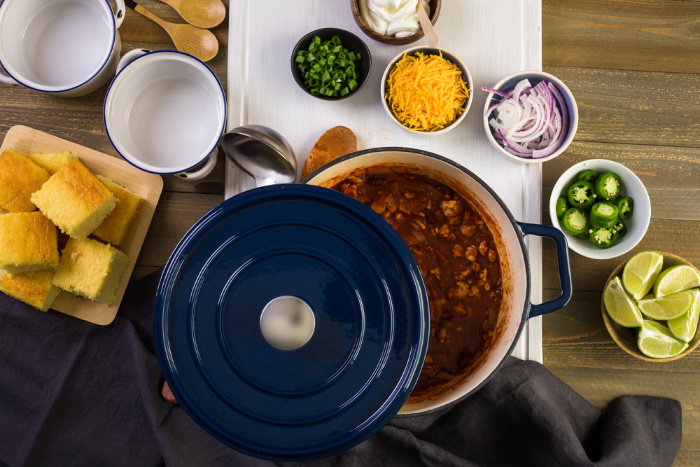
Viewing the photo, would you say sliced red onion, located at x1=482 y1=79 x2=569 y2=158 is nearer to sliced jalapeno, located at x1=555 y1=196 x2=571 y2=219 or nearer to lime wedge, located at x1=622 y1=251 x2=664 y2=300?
sliced jalapeno, located at x1=555 y1=196 x2=571 y2=219

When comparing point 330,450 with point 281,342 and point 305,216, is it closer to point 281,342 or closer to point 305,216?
point 281,342

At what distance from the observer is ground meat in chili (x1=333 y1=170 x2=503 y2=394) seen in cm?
154

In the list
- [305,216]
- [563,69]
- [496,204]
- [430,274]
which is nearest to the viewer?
[305,216]

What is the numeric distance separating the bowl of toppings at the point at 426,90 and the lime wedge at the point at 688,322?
99 centimetres

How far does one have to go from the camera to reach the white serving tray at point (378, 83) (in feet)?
5.54

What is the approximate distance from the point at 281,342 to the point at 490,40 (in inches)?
52.0

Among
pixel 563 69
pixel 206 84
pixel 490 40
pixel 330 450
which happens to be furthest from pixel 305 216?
pixel 563 69

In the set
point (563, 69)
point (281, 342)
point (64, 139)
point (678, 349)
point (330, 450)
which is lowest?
point (678, 349)

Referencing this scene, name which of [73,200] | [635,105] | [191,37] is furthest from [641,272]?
[73,200]

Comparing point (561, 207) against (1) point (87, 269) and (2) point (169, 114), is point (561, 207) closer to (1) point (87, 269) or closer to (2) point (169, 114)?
(2) point (169, 114)

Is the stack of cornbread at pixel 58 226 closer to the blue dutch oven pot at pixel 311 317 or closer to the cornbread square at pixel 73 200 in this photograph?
the cornbread square at pixel 73 200

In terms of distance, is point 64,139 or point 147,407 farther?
point 64,139

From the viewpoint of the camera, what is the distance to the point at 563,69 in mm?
1814

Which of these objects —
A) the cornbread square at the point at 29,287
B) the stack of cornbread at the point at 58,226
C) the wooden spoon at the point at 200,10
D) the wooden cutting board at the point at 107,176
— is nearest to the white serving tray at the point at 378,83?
the wooden spoon at the point at 200,10
